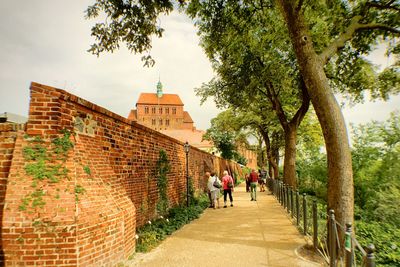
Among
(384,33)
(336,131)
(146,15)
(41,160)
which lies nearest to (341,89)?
(384,33)

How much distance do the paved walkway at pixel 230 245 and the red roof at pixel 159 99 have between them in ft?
334

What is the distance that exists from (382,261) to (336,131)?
133 inches

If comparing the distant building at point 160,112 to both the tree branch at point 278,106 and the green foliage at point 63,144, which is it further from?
the green foliage at point 63,144

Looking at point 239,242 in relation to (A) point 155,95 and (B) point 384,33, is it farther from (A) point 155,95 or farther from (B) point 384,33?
(A) point 155,95

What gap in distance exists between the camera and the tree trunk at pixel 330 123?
6.05 m

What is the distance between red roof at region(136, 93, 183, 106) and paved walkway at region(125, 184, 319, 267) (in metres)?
102

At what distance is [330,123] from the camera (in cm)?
626

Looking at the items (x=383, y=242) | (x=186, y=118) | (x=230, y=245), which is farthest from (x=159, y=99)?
(x=230, y=245)

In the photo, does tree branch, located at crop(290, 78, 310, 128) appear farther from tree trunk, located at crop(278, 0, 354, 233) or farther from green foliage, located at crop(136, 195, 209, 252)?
green foliage, located at crop(136, 195, 209, 252)

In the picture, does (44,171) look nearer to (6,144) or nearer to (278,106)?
(6,144)

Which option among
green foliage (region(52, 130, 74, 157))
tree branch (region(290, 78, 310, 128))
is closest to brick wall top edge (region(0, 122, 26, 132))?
green foliage (region(52, 130, 74, 157))

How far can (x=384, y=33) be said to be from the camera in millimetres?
8852

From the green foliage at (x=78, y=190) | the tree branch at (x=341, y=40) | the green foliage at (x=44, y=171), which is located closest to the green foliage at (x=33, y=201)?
the green foliage at (x=44, y=171)

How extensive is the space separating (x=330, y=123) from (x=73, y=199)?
517cm
